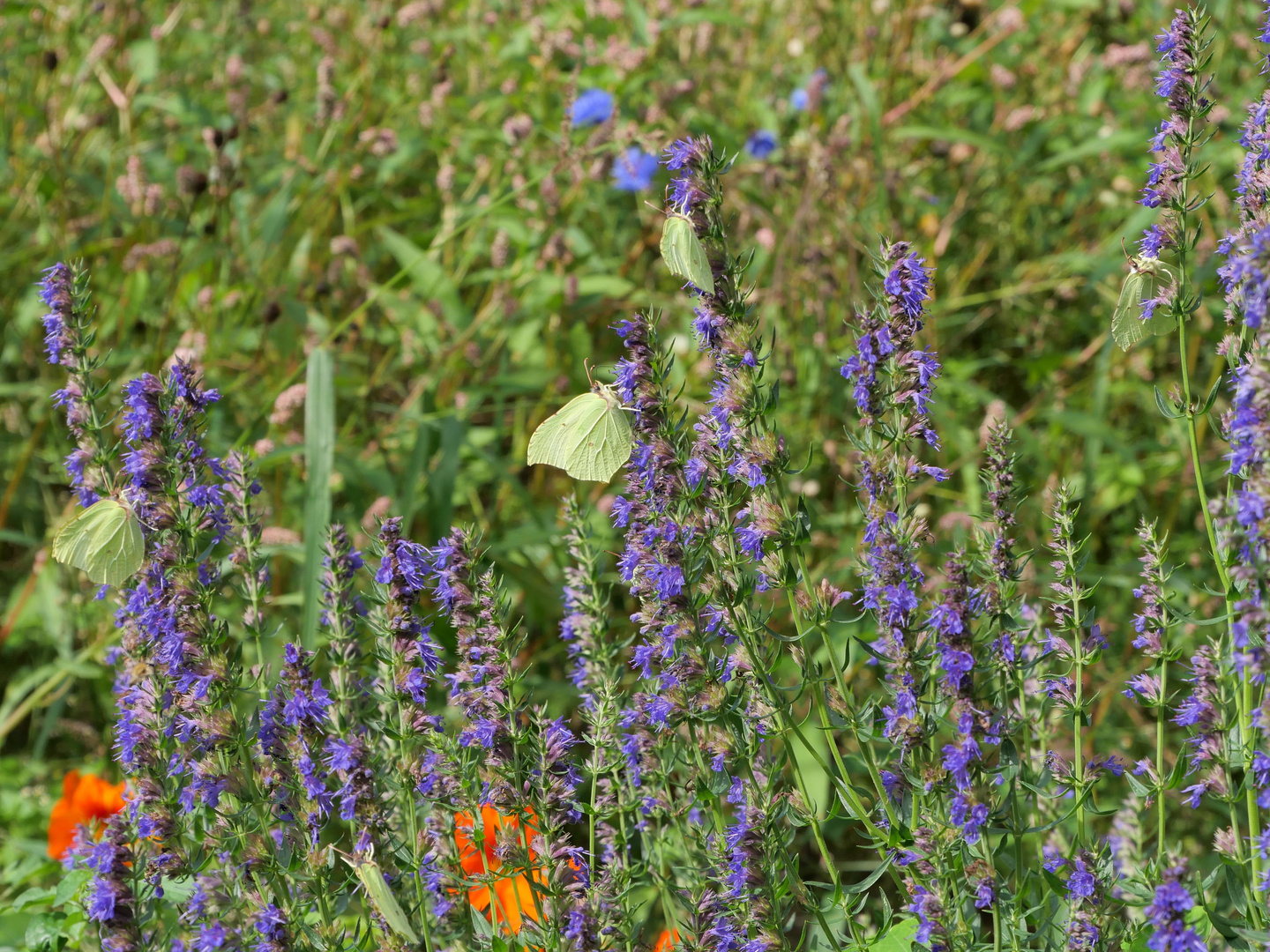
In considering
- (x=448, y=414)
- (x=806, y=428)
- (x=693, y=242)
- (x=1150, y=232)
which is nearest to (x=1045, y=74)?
(x=806, y=428)

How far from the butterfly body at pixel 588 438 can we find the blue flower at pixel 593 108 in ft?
9.63

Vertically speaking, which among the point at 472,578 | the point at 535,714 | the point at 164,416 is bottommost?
the point at 535,714

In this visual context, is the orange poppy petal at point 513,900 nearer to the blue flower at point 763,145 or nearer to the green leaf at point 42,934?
the green leaf at point 42,934

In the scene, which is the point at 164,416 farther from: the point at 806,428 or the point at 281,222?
the point at 806,428

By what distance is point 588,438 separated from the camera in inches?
101

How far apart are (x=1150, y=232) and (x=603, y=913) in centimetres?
155

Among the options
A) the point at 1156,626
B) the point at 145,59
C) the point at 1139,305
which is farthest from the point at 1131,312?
the point at 145,59

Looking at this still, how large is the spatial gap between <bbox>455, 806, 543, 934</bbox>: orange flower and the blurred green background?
4.93 ft

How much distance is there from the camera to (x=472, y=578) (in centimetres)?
210

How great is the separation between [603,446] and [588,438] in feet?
0.16

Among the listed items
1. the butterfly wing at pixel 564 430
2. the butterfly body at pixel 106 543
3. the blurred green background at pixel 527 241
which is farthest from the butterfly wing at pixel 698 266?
the blurred green background at pixel 527 241

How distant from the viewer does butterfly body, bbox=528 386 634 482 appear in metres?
2.49

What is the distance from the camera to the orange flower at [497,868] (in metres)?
2.17

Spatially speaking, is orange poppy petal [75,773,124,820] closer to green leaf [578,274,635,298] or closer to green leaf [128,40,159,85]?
green leaf [578,274,635,298]
